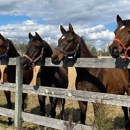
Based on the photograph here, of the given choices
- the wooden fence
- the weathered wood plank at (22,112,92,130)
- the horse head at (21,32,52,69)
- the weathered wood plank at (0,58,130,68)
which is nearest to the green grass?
the weathered wood plank at (22,112,92,130)

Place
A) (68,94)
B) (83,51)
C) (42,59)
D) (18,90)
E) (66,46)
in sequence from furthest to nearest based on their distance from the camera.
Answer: (18,90), (42,59), (83,51), (66,46), (68,94)

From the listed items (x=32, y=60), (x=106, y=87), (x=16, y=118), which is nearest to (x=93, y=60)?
(x=106, y=87)

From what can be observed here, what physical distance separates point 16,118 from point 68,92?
1.76 meters

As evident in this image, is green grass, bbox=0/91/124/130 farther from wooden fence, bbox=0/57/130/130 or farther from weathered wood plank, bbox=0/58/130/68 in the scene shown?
weathered wood plank, bbox=0/58/130/68

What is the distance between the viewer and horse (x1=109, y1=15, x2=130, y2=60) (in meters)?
3.95

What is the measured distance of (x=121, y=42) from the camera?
4008 millimetres

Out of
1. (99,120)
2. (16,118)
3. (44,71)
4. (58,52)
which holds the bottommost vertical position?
(16,118)

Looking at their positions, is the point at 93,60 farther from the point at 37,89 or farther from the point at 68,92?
the point at 37,89

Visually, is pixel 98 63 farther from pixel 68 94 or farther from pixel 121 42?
pixel 68 94

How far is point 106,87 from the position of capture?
17.9 feet

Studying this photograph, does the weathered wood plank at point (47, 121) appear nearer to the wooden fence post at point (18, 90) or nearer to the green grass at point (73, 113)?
the wooden fence post at point (18, 90)

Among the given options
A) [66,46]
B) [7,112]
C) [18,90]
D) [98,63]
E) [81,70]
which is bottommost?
[7,112]

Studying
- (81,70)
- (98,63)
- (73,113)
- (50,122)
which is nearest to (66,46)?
(81,70)

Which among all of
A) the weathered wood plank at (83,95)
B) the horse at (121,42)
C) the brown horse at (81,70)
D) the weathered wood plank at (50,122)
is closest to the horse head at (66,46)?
the brown horse at (81,70)
